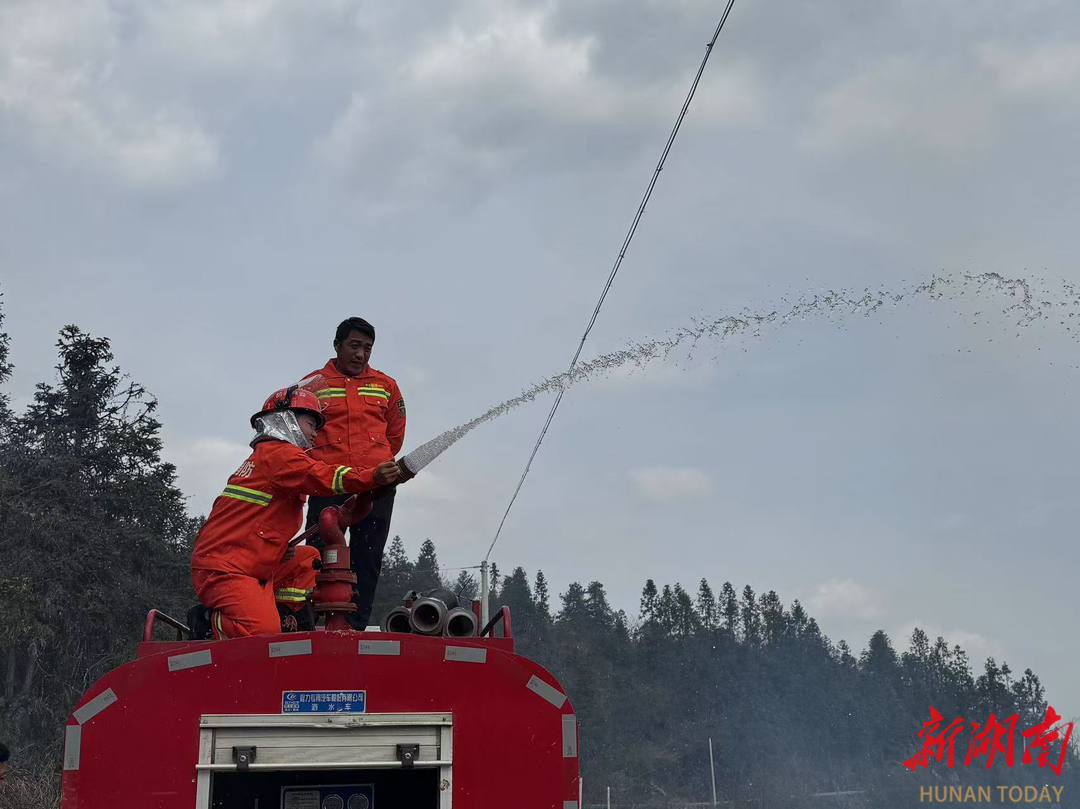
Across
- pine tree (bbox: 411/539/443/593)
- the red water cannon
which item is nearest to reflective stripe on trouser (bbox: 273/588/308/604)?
the red water cannon

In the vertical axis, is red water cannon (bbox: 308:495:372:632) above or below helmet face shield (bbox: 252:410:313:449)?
below

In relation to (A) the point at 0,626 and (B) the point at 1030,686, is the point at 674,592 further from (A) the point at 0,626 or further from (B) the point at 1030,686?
(A) the point at 0,626

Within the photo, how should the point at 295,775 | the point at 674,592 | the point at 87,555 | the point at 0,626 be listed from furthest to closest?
the point at 674,592 < the point at 87,555 < the point at 0,626 < the point at 295,775

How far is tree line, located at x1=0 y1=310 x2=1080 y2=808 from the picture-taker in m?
30.4

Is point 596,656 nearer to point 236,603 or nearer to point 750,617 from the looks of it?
point 750,617

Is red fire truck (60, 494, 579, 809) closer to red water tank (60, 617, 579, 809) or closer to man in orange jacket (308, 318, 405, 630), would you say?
red water tank (60, 617, 579, 809)

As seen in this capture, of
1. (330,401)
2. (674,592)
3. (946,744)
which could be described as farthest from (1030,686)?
(330,401)

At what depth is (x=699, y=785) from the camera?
81.5 meters

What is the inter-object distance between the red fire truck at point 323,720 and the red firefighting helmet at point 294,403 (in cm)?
162

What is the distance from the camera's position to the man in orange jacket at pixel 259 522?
5.57 m

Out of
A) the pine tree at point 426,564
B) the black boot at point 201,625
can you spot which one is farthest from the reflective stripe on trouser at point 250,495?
the pine tree at point 426,564

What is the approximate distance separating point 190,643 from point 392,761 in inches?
37.6

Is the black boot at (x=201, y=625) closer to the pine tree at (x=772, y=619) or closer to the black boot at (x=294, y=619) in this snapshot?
the black boot at (x=294, y=619)

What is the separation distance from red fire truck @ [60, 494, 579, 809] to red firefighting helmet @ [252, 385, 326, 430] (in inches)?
63.9
